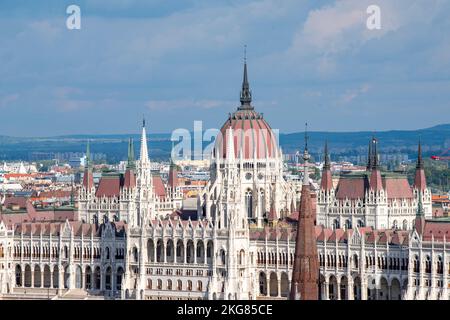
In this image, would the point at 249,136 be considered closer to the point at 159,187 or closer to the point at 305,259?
the point at 159,187

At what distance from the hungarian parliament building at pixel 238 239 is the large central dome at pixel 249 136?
13cm

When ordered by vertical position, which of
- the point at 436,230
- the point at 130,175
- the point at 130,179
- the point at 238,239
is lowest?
the point at 238,239

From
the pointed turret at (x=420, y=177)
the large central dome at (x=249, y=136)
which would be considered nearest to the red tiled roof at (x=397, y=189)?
the pointed turret at (x=420, y=177)

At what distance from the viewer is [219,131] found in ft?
551

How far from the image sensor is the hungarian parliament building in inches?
5546

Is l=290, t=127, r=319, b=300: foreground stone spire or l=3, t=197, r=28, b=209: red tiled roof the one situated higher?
l=3, t=197, r=28, b=209: red tiled roof

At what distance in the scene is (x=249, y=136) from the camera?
165 meters

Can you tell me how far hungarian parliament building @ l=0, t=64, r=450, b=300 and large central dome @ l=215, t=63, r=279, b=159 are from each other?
5.1 inches

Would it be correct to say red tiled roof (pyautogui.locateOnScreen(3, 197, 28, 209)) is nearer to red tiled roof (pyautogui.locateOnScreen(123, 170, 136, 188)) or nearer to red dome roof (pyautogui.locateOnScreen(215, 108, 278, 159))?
red tiled roof (pyautogui.locateOnScreen(123, 170, 136, 188))

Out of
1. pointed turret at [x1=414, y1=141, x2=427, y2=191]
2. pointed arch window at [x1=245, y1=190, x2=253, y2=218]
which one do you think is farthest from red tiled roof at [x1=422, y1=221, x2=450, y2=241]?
pointed arch window at [x1=245, y1=190, x2=253, y2=218]

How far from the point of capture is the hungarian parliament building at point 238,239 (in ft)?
462

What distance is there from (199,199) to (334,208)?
12.2m

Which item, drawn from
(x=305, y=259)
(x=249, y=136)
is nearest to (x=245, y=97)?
(x=249, y=136)

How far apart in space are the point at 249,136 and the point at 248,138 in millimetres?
205
